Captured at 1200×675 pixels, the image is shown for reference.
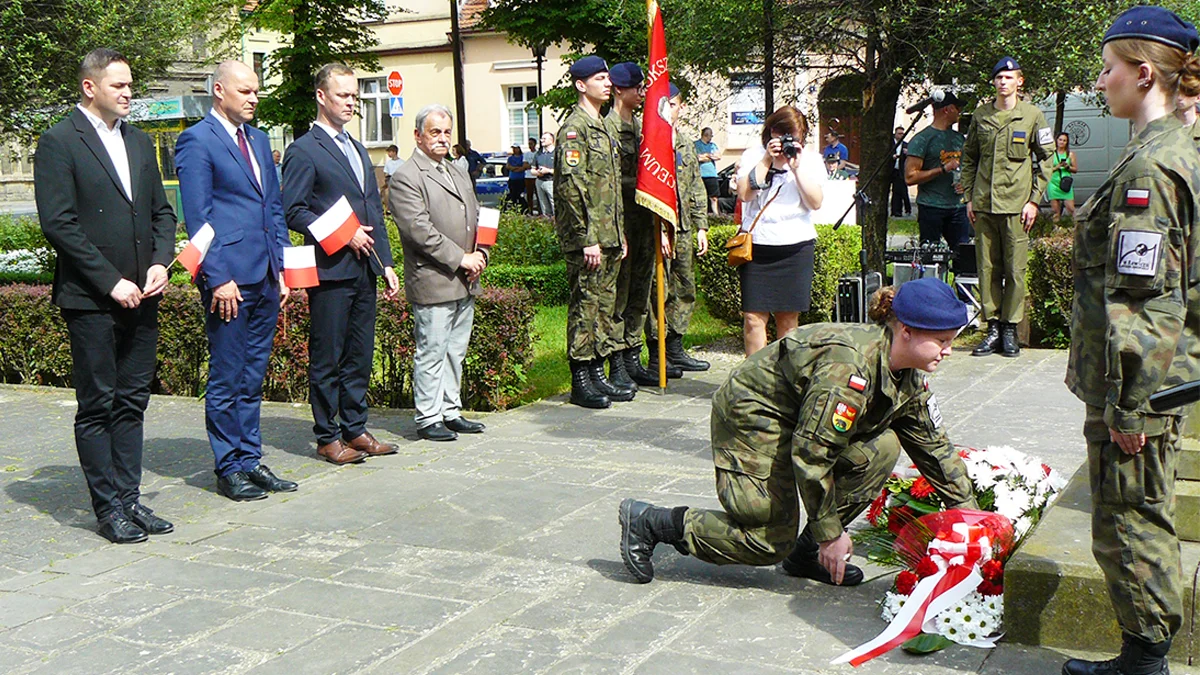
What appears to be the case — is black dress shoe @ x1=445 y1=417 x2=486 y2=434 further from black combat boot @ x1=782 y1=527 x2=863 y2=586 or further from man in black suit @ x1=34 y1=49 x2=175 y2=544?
black combat boot @ x1=782 y1=527 x2=863 y2=586

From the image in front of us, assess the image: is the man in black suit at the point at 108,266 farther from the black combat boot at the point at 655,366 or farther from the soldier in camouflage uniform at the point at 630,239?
the black combat boot at the point at 655,366

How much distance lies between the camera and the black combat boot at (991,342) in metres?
9.79

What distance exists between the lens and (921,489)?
16.1 feet

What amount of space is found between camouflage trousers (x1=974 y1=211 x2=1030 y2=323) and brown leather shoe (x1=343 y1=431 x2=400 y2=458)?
497cm

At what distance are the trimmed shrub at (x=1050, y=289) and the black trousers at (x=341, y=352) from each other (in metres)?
5.48

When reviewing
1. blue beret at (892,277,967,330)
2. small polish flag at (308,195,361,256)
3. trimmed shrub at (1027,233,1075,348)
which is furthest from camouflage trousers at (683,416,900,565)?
trimmed shrub at (1027,233,1075,348)

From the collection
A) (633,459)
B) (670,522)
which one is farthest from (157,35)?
(670,522)

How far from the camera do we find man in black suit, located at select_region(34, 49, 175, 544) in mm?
5395

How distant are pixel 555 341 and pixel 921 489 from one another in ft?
21.2

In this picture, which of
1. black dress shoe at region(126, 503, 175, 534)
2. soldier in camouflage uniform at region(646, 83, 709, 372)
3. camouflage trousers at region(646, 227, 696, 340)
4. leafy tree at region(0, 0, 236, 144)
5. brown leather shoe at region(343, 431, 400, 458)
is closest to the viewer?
black dress shoe at region(126, 503, 175, 534)

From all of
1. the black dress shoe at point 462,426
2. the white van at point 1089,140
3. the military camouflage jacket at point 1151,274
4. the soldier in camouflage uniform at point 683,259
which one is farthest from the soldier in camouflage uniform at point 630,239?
the white van at point 1089,140

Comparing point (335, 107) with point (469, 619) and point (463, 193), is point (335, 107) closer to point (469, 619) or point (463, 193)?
point (463, 193)

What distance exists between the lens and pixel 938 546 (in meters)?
4.35

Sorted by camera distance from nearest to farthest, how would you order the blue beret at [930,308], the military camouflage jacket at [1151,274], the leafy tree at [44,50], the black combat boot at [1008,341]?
1. the military camouflage jacket at [1151,274]
2. the blue beret at [930,308]
3. the black combat boot at [1008,341]
4. the leafy tree at [44,50]
